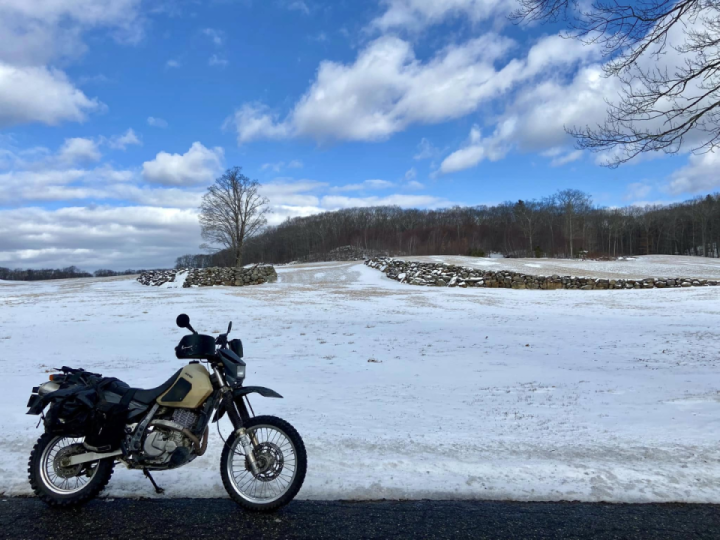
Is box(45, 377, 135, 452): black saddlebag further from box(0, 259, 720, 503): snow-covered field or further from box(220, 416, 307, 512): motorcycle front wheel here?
box(220, 416, 307, 512): motorcycle front wheel

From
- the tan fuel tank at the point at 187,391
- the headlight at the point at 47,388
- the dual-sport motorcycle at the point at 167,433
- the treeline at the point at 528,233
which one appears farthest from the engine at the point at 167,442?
the treeline at the point at 528,233

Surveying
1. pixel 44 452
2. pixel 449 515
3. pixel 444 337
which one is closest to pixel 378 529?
pixel 449 515

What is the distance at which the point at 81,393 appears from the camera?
12.1ft

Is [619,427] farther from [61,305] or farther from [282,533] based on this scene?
[61,305]

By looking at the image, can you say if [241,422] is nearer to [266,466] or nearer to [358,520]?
[266,466]

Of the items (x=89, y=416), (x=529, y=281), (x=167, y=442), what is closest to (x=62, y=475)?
(x=89, y=416)

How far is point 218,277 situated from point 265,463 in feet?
97.9

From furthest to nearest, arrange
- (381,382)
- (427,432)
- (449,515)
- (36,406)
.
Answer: (381,382), (427,432), (36,406), (449,515)

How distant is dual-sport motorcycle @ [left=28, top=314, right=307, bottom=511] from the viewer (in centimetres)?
363

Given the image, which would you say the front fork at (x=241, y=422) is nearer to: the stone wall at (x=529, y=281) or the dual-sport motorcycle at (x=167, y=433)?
the dual-sport motorcycle at (x=167, y=433)

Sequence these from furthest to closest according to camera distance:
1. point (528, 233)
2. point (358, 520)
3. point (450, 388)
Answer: point (528, 233) → point (450, 388) → point (358, 520)

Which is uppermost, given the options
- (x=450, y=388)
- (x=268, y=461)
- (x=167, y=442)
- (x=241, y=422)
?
(x=241, y=422)

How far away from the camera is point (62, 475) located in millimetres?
3688

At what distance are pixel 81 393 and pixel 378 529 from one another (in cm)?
259
